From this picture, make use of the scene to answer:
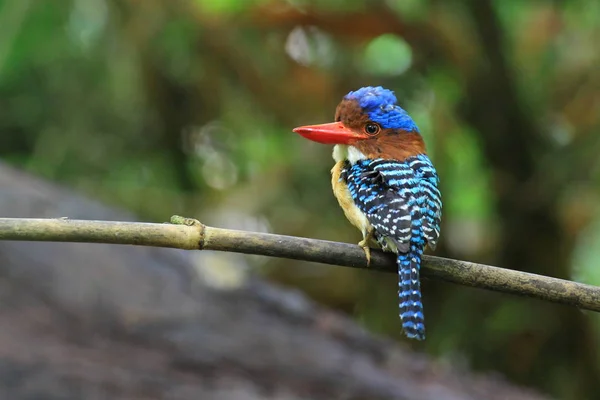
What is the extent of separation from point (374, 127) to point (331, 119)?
5.94 feet

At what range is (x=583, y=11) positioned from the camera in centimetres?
403

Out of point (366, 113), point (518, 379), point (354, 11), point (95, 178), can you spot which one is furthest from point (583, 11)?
point (95, 178)

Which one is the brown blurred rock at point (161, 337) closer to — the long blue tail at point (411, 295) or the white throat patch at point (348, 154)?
the white throat patch at point (348, 154)

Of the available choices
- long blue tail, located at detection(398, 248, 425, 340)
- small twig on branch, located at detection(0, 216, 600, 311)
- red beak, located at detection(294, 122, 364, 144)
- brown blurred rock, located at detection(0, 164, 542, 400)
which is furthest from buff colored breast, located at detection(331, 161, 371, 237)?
brown blurred rock, located at detection(0, 164, 542, 400)

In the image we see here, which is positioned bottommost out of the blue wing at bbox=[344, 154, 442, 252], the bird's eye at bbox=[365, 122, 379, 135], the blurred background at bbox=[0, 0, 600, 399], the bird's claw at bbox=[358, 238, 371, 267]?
the bird's claw at bbox=[358, 238, 371, 267]

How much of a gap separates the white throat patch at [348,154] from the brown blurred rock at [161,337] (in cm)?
→ 95

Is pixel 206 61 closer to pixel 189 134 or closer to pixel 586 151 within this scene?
pixel 189 134

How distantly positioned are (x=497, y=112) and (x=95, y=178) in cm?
220

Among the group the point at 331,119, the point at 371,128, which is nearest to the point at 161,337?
the point at 371,128

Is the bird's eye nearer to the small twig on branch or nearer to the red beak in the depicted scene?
the red beak

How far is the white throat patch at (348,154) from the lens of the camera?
2.12 metres

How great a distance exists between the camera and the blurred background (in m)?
3.91

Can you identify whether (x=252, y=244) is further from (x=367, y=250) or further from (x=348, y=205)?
(x=348, y=205)

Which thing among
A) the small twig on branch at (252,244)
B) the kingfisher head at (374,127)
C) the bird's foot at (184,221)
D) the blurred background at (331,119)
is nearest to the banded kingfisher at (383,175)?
the kingfisher head at (374,127)
